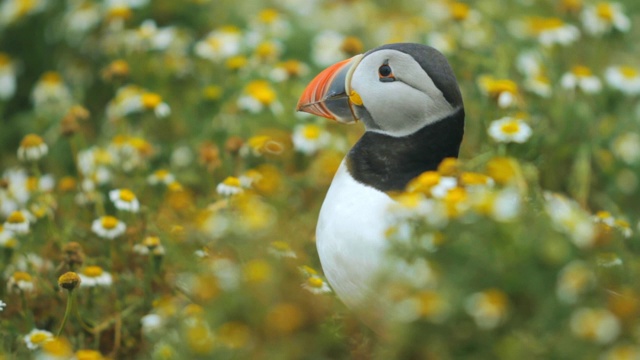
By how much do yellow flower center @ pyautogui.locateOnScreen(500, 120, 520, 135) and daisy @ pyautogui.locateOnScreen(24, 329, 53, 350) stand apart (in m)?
1.57

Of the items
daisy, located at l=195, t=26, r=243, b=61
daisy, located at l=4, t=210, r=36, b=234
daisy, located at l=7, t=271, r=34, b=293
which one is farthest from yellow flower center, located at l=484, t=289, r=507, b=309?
daisy, located at l=195, t=26, r=243, b=61

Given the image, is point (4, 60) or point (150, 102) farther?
point (4, 60)

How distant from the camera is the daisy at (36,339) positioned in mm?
2631

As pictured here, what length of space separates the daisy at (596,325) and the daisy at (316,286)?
0.68m

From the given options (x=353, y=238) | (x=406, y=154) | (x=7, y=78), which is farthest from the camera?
(x=7, y=78)

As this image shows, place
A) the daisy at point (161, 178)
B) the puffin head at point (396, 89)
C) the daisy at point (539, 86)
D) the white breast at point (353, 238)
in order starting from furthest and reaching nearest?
1. the daisy at point (539, 86)
2. the daisy at point (161, 178)
3. the puffin head at point (396, 89)
4. the white breast at point (353, 238)

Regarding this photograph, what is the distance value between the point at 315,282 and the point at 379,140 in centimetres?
41

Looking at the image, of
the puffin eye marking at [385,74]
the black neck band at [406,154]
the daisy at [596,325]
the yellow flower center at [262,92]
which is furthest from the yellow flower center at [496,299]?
the yellow flower center at [262,92]

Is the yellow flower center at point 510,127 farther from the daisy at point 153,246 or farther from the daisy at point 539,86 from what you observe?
the daisy at point 153,246

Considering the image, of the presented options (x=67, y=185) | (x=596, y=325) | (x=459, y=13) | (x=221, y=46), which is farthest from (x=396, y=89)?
(x=221, y=46)

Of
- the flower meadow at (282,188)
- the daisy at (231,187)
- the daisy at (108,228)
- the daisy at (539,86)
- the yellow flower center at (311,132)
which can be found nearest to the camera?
the flower meadow at (282,188)

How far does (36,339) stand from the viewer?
8.72 feet

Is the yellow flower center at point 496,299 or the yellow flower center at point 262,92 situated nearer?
the yellow flower center at point 496,299

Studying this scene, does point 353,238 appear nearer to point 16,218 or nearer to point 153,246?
point 153,246
